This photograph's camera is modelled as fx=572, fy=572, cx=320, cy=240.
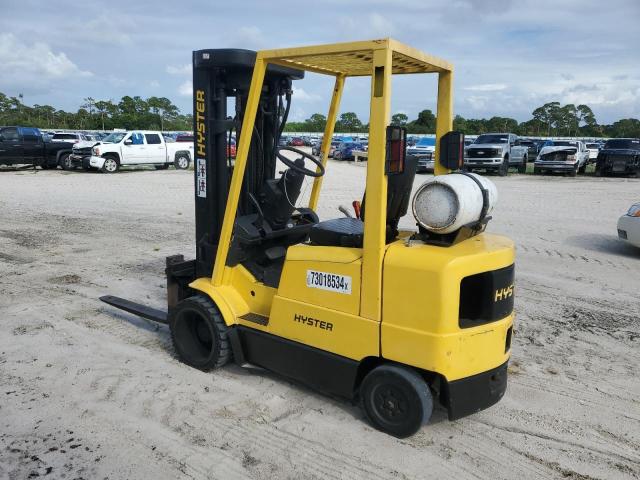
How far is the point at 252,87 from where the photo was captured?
13.3 ft

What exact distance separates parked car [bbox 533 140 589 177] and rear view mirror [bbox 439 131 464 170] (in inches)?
918

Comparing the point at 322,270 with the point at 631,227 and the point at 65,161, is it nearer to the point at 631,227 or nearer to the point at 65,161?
the point at 631,227

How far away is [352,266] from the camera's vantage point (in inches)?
144

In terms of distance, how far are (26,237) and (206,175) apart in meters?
7.04

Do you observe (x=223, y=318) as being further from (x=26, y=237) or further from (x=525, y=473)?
(x=26, y=237)

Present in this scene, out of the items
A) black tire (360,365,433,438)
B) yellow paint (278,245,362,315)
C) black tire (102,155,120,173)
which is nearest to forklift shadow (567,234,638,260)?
black tire (360,365,433,438)

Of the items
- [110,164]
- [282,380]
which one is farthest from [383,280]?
[110,164]

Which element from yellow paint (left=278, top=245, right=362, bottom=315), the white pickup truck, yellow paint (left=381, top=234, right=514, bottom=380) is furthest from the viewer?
the white pickup truck

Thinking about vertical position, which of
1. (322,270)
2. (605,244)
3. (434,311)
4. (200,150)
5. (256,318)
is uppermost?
(200,150)

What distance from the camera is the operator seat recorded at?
376 centimetres

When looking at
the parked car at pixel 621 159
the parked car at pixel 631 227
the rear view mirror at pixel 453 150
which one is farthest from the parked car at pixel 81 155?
the rear view mirror at pixel 453 150

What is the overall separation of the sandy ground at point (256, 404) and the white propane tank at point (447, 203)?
1.41 meters

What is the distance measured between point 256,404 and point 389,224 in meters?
1.61

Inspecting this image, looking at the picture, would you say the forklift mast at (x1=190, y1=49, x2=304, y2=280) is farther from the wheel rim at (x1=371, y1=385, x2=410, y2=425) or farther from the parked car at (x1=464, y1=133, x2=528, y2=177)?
the parked car at (x1=464, y1=133, x2=528, y2=177)
